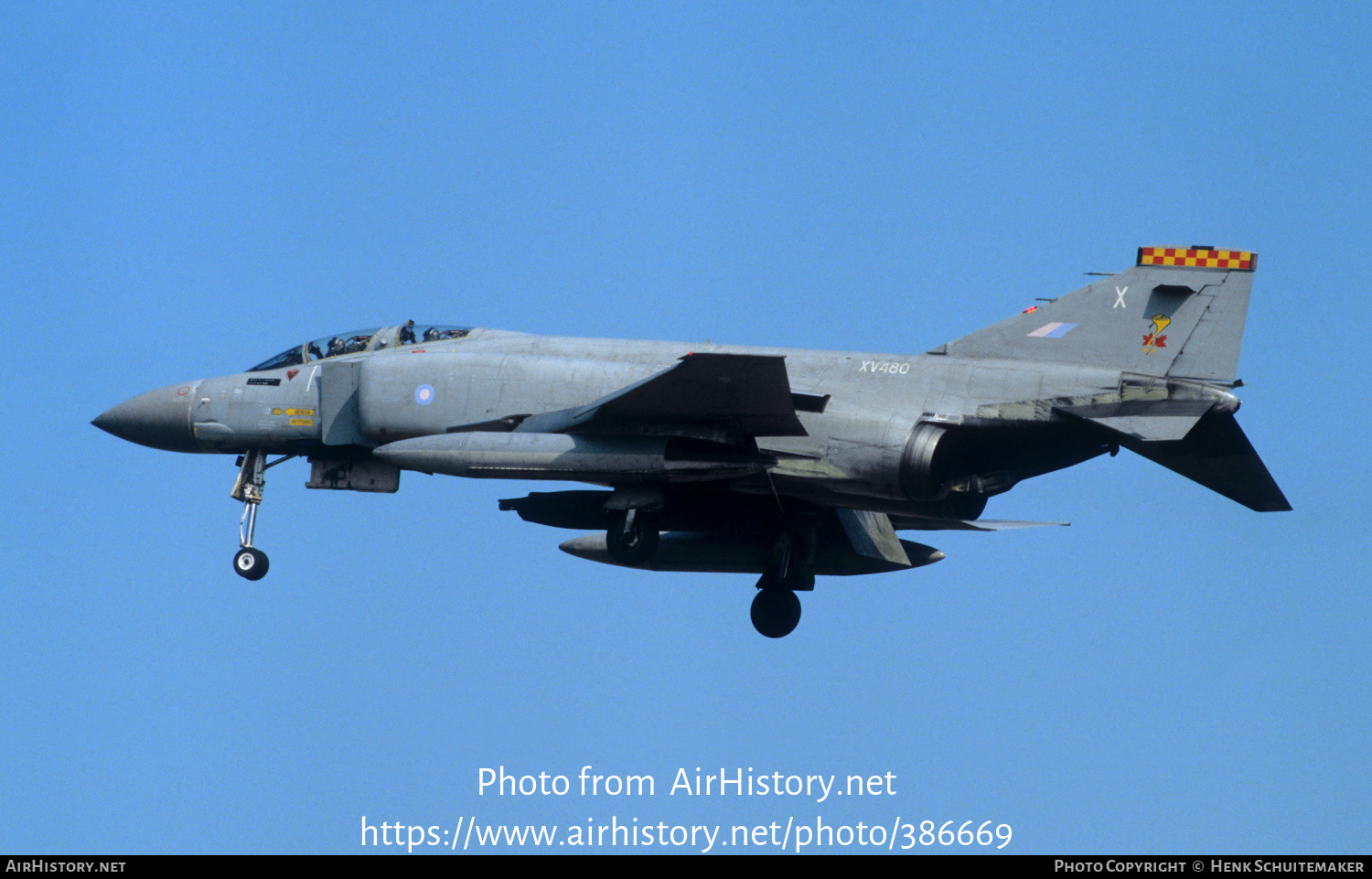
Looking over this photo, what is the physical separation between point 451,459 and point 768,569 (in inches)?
Answer: 189

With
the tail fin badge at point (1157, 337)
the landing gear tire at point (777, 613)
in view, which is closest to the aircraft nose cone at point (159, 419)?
the landing gear tire at point (777, 613)

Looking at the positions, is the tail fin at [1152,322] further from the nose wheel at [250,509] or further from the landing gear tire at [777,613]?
the nose wheel at [250,509]

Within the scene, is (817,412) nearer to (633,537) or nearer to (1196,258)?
(633,537)

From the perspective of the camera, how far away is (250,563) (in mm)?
20531

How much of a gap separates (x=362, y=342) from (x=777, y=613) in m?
5.76

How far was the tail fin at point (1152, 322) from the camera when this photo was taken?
18.3 m

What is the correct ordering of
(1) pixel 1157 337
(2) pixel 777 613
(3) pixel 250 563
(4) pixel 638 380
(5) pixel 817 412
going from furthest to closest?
(2) pixel 777 613 → (3) pixel 250 563 → (4) pixel 638 380 → (1) pixel 1157 337 → (5) pixel 817 412

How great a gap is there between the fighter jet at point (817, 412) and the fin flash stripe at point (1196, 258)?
20 millimetres

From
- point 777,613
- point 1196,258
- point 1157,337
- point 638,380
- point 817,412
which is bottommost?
point 777,613

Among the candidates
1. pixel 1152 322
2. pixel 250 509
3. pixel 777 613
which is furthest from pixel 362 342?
Answer: pixel 1152 322
